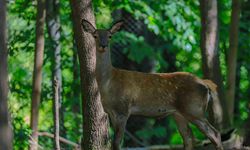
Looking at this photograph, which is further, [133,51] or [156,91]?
[133,51]

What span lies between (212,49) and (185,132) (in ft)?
4.07

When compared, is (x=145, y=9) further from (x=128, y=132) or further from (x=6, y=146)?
(x=6, y=146)

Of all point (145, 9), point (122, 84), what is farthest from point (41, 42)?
point (145, 9)

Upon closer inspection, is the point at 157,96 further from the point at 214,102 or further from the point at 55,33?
the point at 55,33

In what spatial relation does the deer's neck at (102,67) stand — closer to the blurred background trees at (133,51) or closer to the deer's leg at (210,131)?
the blurred background trees at (133,51)

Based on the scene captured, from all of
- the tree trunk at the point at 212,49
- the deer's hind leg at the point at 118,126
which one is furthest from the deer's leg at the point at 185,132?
the deer's hind leg at the point at 118,126

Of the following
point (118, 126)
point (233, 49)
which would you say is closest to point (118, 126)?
point (118, 126)

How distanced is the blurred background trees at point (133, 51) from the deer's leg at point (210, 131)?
50 centimetres

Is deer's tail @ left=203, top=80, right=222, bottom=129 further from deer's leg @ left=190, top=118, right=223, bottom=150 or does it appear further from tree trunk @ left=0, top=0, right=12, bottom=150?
tree trunk @ left=0, top=0, right=12, bottom=150

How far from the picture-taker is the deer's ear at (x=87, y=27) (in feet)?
24.7

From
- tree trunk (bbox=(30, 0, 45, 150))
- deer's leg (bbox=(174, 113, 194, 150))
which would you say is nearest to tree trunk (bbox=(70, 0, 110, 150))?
tree trunk (bbox=(30, 0, 45, 150))

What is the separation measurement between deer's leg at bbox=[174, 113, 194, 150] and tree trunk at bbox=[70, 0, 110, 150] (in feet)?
7.22

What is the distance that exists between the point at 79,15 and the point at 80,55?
462mm

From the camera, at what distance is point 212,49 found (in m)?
9.58
